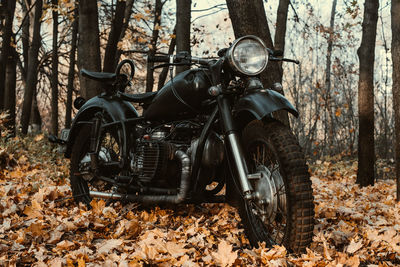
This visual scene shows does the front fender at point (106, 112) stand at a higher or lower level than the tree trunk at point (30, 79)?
lower

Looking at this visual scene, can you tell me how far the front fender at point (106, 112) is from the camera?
3.88m

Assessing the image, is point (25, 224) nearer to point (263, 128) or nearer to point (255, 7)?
point (263, 128)

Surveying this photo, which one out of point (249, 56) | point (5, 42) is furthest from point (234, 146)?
point (5, 42)

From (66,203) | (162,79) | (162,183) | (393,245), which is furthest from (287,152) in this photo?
(162,79)

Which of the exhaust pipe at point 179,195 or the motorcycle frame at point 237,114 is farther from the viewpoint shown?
the exhaust pipe at point 179,195

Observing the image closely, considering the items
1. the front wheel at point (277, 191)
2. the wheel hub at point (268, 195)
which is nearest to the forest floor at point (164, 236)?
the front wheel at point (277, 191)

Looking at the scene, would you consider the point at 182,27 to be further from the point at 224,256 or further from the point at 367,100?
the point at 224,256

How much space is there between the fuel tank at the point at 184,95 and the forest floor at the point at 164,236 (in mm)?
924

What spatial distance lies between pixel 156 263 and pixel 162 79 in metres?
10.2

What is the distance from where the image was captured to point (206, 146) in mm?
3061

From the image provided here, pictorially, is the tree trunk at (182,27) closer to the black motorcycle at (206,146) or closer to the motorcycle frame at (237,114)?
the black motorcycle at (206,146)

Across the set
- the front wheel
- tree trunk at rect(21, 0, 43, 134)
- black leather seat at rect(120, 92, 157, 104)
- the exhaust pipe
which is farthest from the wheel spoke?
tree trunk at rect(21, 0, 43, 134)

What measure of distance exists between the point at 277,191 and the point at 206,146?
30.0 inches

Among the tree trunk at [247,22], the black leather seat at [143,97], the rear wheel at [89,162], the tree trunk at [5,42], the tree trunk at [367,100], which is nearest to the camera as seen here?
the black leather seat at [143,97]
